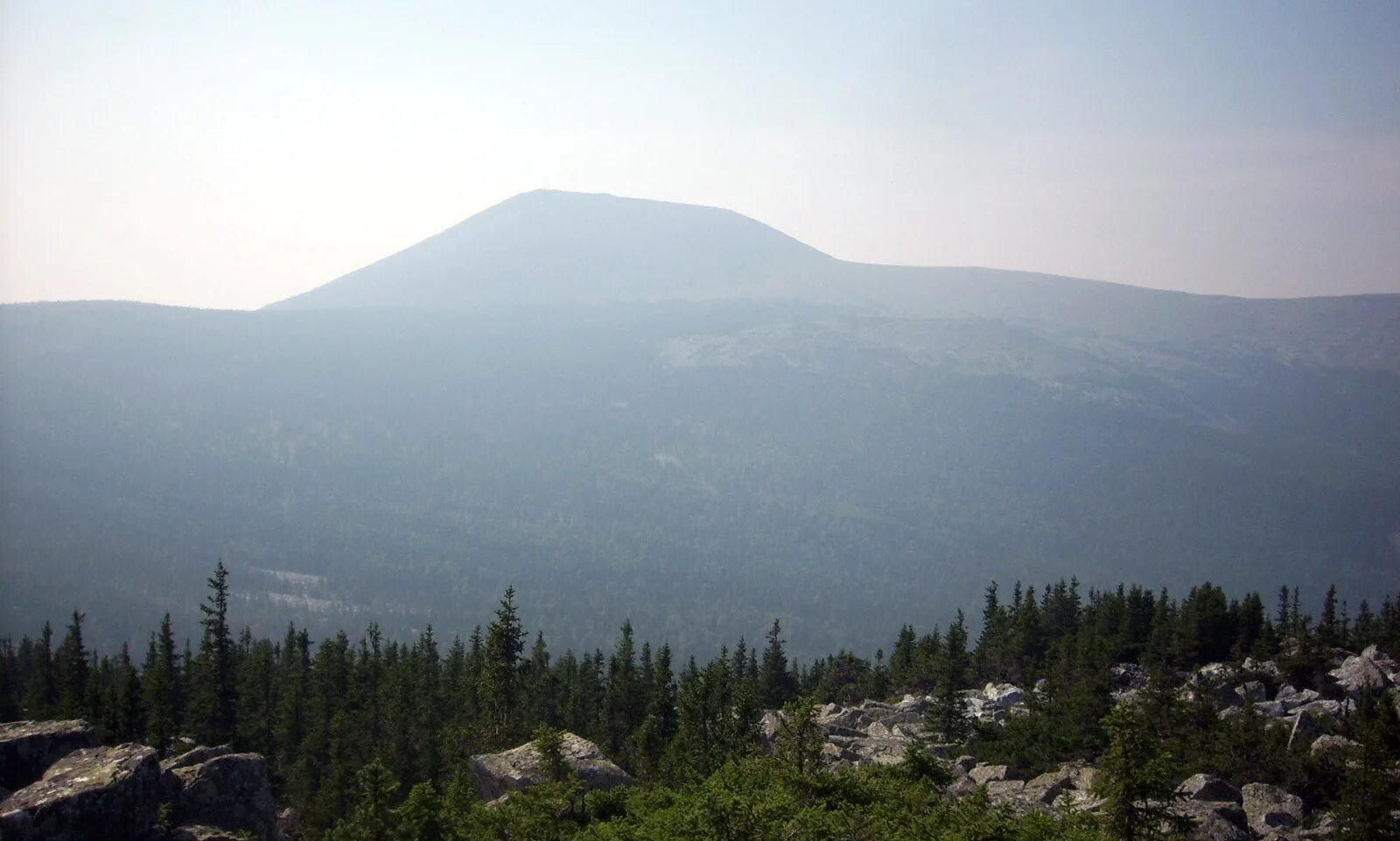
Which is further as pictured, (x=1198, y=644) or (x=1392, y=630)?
(x=1392, y=630)

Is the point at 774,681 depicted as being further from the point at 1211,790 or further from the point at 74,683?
the point at 74,683

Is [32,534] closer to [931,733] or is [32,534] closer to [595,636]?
[595,636]

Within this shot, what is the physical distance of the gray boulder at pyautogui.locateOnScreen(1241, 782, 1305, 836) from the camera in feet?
103

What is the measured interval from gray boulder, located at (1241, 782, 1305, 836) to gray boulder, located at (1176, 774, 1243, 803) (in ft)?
1.95

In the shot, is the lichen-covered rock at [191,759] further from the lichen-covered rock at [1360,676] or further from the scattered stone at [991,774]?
the lichen-covered rock at [1360,676]

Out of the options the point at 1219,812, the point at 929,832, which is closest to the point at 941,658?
the point at 1219,812

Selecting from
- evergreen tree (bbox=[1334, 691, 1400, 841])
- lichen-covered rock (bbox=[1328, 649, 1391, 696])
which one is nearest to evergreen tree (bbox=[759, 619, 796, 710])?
lichen-covered rock (bbox=[1328, 649, 1391, 696])

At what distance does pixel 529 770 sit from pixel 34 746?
51.3 feet

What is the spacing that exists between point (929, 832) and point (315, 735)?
127 ft

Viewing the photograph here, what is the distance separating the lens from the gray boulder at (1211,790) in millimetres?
32281

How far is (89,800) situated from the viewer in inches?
879

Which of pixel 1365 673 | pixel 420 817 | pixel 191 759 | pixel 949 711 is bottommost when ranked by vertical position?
pixel 949 711

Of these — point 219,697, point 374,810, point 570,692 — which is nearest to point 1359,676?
point 374,810

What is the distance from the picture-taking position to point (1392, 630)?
59938 millimetres
